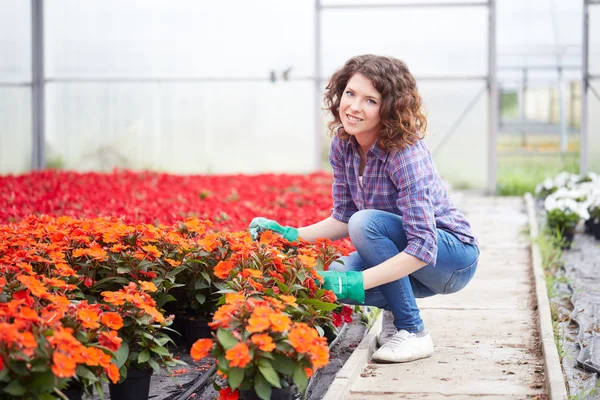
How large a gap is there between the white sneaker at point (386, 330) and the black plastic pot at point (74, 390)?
4.24 feet

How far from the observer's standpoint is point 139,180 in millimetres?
7793

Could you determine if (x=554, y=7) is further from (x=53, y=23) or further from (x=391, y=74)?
(x=391, y=74)

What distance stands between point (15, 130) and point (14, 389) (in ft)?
26.9

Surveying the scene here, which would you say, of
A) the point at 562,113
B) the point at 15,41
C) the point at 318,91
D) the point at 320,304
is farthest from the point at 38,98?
the point at 320,304

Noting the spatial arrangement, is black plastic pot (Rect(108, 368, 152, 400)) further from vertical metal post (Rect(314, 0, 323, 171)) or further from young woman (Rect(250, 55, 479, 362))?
vertical metal post (Rect(314, 0, 323, 171))

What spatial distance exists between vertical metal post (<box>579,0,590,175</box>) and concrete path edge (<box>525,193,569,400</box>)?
4196mm

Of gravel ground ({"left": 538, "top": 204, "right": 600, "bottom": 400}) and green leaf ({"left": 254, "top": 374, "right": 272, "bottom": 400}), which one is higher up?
green leaf ({"left": 254, "top": 374, "right": 272, "bottom": 400})

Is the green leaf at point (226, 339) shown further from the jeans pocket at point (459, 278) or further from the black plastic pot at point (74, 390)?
the jeans pocket at point (459, 278)

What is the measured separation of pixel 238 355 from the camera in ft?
7.00

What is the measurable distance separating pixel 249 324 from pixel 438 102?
7.85m

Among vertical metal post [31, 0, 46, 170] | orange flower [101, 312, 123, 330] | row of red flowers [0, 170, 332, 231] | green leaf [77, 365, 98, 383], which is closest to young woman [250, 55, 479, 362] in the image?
orange flower [101, 312, 123, 330]

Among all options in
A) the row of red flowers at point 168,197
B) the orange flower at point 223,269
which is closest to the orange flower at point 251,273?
the orange flower at point 223,269

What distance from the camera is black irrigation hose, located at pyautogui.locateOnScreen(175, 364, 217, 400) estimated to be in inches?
107

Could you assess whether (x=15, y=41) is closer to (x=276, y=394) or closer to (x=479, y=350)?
(x=479, y=350)
